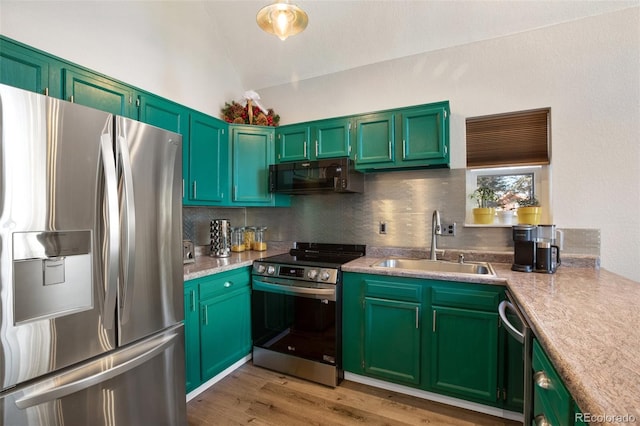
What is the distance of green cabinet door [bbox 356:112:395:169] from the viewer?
235 centimetres

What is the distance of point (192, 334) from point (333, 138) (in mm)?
1863

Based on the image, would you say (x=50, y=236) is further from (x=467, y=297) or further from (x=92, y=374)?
(x=467, y=297)

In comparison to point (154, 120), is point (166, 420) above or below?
below

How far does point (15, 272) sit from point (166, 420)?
1.05 meters

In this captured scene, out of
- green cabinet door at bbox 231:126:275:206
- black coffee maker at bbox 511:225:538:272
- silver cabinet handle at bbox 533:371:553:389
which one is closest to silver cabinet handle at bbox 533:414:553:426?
silver cabinet handle at bbox 533:371:553:389

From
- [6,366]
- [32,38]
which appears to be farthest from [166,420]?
[32,38]

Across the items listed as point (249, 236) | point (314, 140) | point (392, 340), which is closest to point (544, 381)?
point (392, 340)

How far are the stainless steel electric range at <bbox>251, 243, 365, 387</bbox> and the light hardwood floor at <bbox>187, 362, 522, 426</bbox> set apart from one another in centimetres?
13

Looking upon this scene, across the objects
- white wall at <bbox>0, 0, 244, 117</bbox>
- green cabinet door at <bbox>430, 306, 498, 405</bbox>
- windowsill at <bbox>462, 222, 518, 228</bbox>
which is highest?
white wall at <bbox>0, 0, 244, 117</bbox>

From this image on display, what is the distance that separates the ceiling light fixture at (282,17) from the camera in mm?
1539

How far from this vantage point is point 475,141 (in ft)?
7.97

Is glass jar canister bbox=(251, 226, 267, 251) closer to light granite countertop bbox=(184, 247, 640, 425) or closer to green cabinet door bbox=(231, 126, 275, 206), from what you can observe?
green cabinet door bbox=(231, 126, 275, 206)

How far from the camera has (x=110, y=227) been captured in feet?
3.97

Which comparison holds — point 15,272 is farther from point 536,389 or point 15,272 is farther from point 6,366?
point 536,389
